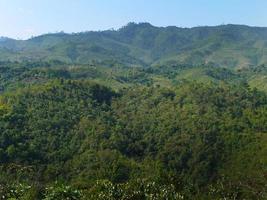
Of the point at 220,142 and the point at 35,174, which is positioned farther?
the point at 220,142

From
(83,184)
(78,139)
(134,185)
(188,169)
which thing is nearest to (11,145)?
(78,139)

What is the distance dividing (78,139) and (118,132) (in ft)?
57.2

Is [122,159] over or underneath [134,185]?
underneath

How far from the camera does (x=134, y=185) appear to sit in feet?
335

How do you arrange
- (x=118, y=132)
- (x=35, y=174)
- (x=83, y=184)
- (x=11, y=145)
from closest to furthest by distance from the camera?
(x=83, y=184), (x=35, y=174), (x=11, y=145), (x=118, y=132)

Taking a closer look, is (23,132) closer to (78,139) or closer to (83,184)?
(78,139)

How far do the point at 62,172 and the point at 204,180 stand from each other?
147 feet

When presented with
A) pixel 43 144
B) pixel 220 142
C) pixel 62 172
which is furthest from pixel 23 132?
pixel 220 142

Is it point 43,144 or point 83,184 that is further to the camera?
point 43,144

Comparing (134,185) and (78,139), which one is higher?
(134,185)

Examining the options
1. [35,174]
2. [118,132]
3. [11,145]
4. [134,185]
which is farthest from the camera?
[118,132]

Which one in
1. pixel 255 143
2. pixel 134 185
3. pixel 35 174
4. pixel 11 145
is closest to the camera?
pixel 134 185

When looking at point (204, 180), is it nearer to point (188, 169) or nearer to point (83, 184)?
point (188, 169)

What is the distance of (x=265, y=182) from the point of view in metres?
134
